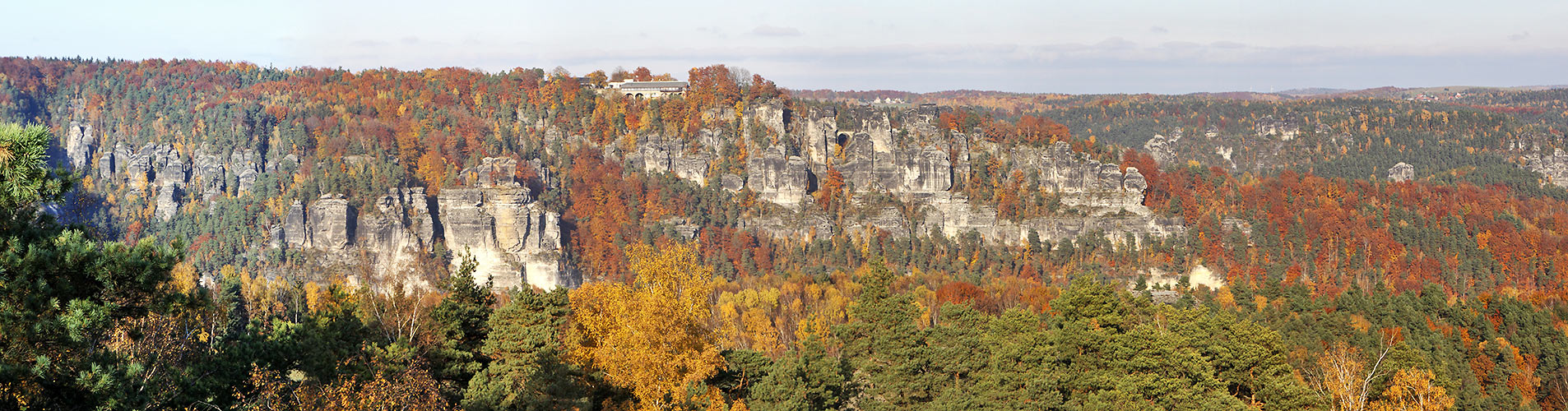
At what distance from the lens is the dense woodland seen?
16.6 metres

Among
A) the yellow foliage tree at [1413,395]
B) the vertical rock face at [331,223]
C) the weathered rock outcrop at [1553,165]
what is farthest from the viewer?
the weathered rock outcrop at [1553,165]

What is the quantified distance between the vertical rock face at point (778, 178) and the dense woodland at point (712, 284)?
271cm

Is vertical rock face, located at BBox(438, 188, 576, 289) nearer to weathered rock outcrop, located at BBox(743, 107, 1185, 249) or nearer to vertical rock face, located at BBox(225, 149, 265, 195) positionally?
weathered rock outcrop, located at BBox(743, 107, 1185, 249)

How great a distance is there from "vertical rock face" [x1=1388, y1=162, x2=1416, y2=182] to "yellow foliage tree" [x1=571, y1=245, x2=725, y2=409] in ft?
495

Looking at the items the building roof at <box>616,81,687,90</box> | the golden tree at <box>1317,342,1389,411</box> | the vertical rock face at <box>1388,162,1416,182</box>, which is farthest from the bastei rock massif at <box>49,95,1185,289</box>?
the vertical rock face at <box>1388,162,1416,182</box>

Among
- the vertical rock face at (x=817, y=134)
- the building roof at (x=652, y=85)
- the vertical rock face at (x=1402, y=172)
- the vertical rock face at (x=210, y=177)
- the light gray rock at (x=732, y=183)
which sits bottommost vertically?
the vertical rock face at (x=1402, y=172)

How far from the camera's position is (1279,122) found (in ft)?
572

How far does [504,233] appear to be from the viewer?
8938 centimetres

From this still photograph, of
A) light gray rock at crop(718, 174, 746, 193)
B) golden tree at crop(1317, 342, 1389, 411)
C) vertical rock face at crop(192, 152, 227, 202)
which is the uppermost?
vertical rock face at crop(192, 152, 227, 202)

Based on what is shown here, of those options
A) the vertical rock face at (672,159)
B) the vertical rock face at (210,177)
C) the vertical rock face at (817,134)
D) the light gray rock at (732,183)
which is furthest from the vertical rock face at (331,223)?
the vertical rock face at (817,134)

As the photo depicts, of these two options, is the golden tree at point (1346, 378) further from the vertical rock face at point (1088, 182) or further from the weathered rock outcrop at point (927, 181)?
the vertical rock face at point (1088, 182)

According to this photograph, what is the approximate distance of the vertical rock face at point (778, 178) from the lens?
99.5 m

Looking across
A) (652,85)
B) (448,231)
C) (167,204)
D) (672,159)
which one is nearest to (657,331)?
(448,231)

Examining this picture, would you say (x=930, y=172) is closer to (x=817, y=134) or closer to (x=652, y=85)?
(x=817, y=134)
